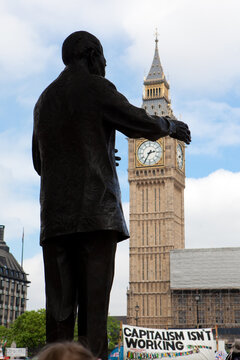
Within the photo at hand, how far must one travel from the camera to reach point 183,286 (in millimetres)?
81375

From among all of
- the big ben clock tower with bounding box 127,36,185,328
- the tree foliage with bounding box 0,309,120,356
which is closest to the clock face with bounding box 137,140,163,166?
the big ben clock tower with bounding box 127,36,185,328

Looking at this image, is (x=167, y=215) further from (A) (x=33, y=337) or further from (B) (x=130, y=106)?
(B) (x=130, y=106)

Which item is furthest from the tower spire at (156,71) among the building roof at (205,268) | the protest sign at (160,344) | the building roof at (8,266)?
the protest sign at (160,344)

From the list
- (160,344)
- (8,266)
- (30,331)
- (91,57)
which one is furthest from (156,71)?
(91,57)

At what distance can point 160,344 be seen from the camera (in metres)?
16.8

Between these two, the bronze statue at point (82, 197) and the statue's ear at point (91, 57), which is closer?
the bronze statue at point (82, 197)

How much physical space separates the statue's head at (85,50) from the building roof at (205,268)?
78670mm

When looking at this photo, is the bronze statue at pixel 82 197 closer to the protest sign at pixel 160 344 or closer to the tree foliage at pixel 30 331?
the protest sign at pixel 160 344

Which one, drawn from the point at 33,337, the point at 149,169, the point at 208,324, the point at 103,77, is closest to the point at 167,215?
the point at 149,169

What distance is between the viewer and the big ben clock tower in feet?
268

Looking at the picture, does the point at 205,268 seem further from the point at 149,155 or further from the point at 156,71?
the point at 156,71

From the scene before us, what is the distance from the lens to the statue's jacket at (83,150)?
382 centimetres

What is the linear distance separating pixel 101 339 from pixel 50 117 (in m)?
1.45

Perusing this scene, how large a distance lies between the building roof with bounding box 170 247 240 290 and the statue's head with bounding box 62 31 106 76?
78.7 m
